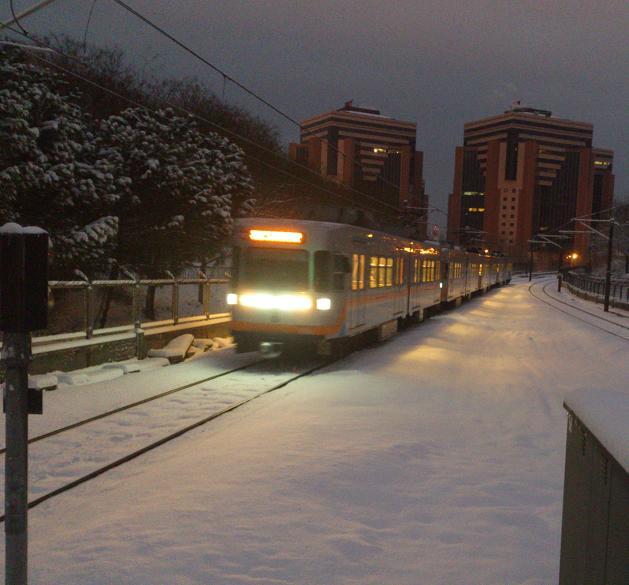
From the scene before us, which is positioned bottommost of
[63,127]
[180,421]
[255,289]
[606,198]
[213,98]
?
[180,421]

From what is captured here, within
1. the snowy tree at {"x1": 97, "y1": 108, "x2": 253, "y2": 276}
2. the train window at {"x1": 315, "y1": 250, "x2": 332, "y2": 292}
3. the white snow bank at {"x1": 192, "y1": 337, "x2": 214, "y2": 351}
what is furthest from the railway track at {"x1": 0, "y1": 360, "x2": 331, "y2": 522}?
the snowy tree at {"x1": 97, "y1": 108, "x2": 253, "y2": 276}

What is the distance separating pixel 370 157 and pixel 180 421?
167 meters

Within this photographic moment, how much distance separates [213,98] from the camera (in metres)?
38.6

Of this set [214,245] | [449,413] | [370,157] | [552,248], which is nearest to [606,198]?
[552,248]

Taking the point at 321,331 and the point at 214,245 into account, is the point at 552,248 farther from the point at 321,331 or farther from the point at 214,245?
the point at 321,331

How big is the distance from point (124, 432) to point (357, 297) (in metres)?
7.21

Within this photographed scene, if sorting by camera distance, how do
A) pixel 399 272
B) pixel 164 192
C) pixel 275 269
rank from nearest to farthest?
pixel 275 269, pixel 399 272, pixel 164 192

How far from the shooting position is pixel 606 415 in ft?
8.32

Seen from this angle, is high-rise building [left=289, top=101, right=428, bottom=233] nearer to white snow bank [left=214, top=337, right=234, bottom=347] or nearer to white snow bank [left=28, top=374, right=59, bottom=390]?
white snow bank [left=214, top=337, right=234, bottom=347]

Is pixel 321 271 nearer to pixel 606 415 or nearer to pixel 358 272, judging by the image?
pixel 358 272

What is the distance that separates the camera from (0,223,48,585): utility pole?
307 centimetres

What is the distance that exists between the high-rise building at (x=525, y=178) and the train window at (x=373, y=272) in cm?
13459

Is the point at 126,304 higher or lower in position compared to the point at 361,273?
lower

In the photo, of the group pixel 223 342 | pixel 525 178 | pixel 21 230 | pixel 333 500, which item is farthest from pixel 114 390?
pixel 525 178
